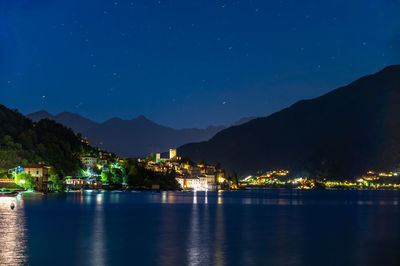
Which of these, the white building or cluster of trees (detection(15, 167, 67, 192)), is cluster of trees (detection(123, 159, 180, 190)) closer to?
the white building

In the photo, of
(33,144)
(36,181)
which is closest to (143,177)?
(33,144)

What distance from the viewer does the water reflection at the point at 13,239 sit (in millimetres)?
21850

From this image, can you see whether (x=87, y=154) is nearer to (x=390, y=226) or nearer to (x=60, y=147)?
(x=60, y=147)

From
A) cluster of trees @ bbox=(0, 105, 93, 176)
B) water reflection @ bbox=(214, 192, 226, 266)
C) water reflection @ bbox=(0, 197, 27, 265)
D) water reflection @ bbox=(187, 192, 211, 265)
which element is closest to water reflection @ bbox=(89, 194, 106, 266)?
water reflection @ bbox=(0, 197, 27, 265)

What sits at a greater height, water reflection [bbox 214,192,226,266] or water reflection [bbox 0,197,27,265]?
water reflection [bbox 0,197,27,265]

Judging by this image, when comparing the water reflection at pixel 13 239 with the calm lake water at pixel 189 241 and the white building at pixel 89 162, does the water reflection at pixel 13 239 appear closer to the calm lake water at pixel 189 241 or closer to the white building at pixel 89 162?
the calm lake water at pixel 189 241

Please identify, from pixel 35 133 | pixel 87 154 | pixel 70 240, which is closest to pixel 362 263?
pixel 70 240

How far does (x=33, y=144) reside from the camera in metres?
123

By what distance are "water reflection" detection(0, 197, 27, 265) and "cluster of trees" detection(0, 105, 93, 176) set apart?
214ft

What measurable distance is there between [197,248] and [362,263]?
342 inches

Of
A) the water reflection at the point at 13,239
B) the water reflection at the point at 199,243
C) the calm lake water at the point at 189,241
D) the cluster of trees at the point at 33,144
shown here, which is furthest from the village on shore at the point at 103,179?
the water reflection at the point at 199,243

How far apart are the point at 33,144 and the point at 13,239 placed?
99832 mm

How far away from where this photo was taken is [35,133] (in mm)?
124750

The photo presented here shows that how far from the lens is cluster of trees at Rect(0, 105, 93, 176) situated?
355ft
